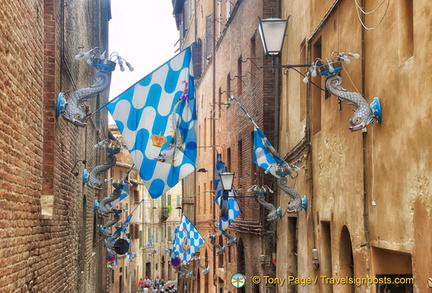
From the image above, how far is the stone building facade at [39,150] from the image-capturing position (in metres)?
7.57

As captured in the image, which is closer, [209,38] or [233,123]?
[233,123]

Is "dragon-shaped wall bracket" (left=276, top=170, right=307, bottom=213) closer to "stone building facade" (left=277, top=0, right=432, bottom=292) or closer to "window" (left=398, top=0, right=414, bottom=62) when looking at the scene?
"stone building facade" (left=277, top=0, right=432, bottom=292)

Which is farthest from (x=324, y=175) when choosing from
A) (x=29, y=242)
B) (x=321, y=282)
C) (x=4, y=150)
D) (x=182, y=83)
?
(x=4, y=150)

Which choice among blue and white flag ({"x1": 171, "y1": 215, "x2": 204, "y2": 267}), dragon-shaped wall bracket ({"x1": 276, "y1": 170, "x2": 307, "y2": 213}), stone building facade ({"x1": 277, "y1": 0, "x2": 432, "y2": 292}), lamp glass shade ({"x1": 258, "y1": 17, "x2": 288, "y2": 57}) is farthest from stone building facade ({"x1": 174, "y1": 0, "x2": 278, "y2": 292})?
lamp glass shade ({"x1": 258, "y1": 17, "x2": 288, "y2": 57})

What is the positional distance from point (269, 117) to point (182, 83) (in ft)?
25.3

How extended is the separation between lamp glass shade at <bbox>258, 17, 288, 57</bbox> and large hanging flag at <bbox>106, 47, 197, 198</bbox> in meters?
1.56

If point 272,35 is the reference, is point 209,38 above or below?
above

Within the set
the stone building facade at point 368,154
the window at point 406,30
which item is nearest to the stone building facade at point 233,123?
the stone building facade at point 368,154

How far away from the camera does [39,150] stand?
9828mm

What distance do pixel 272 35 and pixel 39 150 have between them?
3674 mm

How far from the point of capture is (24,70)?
854 centimetres

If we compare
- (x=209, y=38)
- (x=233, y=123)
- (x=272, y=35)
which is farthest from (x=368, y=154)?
(x=209, y=38)

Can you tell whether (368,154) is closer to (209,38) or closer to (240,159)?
(240,159)

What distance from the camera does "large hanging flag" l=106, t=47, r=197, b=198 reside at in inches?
434
